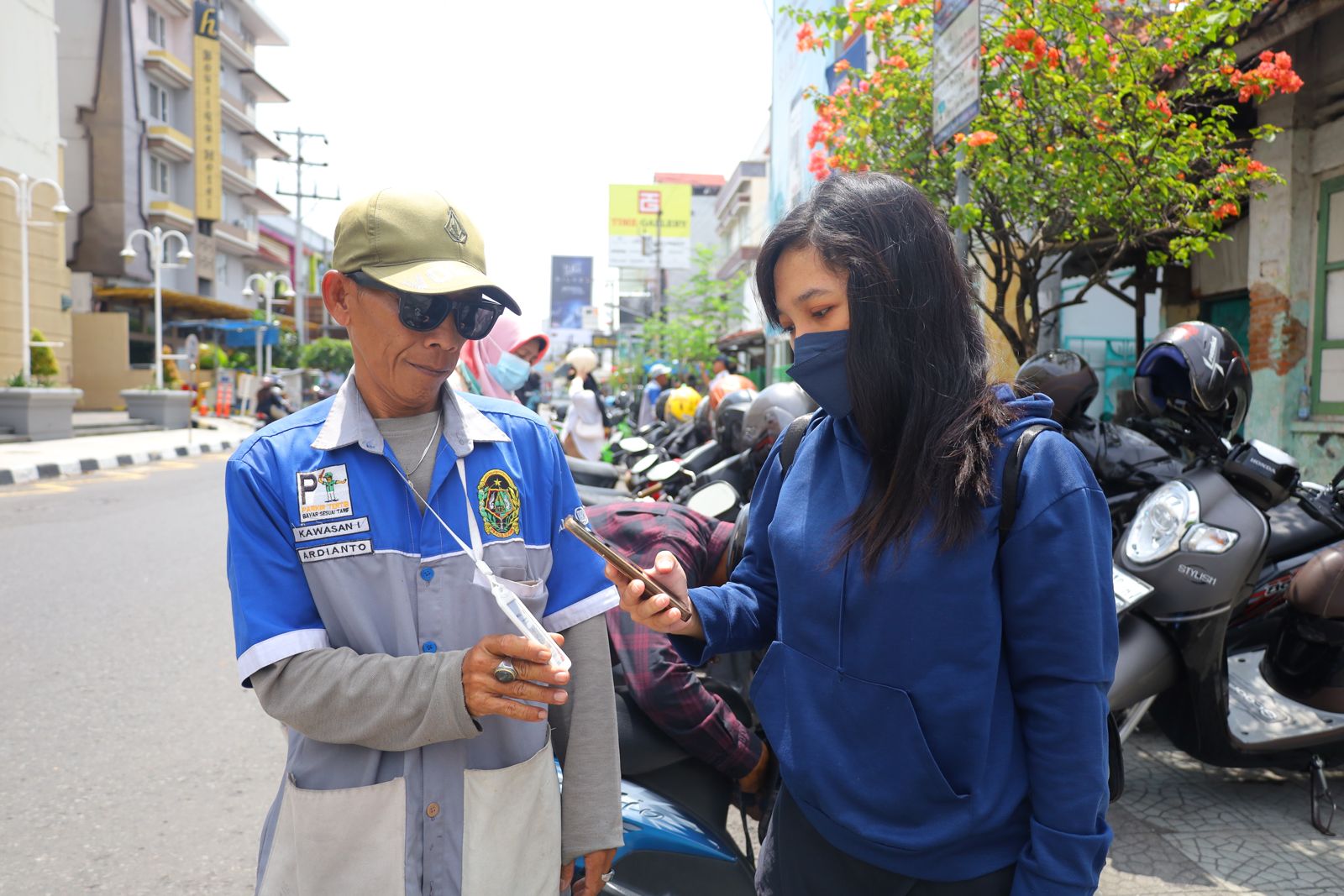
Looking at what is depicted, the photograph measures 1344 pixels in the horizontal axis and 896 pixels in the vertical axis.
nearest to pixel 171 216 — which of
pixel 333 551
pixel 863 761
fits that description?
pixel 333 551

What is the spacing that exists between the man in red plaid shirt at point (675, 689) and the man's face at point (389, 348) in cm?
96

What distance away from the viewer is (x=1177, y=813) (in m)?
3.53

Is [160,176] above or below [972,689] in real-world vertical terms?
above

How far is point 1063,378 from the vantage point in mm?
3869

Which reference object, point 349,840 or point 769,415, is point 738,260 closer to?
point 769,415

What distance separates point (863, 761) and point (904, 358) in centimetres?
58

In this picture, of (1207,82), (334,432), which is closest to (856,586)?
(334,432)

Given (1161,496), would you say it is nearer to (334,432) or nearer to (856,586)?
(856,586)

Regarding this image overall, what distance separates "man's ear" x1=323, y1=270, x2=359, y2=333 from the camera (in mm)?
1539

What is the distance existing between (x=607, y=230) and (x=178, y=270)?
2834 cm

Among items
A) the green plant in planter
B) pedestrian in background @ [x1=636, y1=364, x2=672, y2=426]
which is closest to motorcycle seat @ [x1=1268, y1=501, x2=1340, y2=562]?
pedestrian in background @ [x1=636, y1=364, x2=672, y2=426]

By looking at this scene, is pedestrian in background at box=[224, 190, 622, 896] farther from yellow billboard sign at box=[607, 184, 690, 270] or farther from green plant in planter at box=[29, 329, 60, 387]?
yellow billboard sign at box=[607, 184, 690, 270]

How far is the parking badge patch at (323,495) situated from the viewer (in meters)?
1.44

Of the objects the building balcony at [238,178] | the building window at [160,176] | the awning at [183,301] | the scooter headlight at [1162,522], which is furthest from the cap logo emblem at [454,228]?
the building balcony at [238,178]
